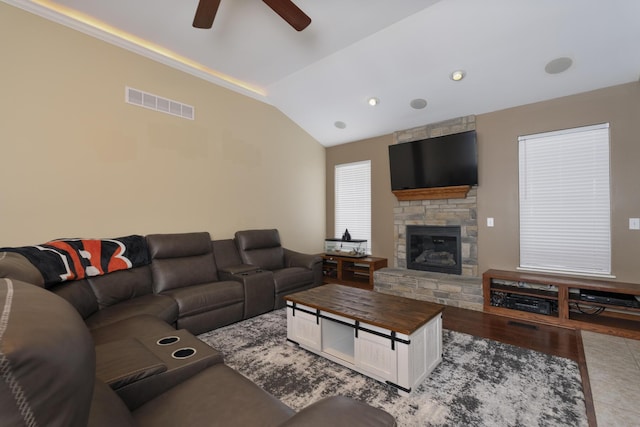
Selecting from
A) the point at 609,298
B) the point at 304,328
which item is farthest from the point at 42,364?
the point at 609,298

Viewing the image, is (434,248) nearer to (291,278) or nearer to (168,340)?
(291,278)

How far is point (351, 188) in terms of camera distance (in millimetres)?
5598

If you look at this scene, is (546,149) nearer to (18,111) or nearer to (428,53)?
(428,53)

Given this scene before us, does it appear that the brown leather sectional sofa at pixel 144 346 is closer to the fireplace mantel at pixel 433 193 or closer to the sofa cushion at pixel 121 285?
the sofa cushion at pixel 121 285

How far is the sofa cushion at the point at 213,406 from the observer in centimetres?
113

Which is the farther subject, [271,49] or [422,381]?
[271,49]

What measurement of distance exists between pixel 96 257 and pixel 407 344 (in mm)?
2865

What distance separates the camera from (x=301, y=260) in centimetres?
439

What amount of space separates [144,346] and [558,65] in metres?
4.54

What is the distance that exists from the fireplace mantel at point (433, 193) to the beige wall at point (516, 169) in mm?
236

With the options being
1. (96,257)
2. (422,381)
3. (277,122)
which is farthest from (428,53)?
(96,257)

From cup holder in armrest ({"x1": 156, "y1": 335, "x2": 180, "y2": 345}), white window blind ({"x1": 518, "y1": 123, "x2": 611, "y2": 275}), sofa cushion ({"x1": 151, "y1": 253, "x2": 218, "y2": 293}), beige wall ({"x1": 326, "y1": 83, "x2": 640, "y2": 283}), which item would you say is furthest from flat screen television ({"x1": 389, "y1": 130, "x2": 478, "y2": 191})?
cup holder in armrest ({"x1": 156, "y1": 335, "x2": 180, "y2": 345})

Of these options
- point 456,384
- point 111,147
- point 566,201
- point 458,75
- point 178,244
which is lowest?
point 456,384

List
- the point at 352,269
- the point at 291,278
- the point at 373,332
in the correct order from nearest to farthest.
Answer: the point at 373,332
the point at 291,278
the point at 352,269
